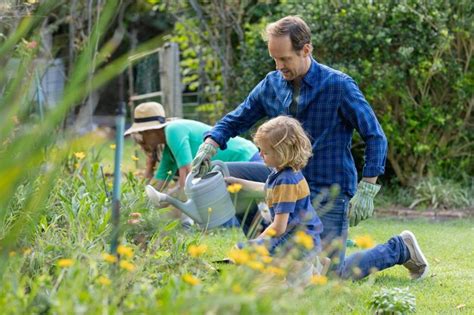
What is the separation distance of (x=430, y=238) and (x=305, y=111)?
8.60 feet

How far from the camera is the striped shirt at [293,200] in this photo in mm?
4625

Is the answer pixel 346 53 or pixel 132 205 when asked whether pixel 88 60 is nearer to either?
pixel 132 205

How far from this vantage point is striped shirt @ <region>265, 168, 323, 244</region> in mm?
4625

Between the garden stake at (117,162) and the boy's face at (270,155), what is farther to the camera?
the boy's face at (270,155)

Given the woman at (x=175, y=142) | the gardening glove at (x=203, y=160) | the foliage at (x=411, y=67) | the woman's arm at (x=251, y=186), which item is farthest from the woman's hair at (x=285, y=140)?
the foliage at (x=411, y=67)

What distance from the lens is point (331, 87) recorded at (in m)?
5.13

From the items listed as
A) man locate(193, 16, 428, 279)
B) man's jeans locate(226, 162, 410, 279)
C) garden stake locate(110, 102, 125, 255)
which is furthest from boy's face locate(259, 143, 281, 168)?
garden stake locate(110, 102, 125, 255)

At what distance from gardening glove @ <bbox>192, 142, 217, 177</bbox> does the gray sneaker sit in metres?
1.21

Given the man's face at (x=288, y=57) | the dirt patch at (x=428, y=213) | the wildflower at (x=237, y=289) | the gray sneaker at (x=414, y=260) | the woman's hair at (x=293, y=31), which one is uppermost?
the woman's hair at (x=293, y=31)

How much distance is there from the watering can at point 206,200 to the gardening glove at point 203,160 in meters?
0.17

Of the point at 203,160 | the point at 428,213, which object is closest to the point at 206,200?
the point at 203,160

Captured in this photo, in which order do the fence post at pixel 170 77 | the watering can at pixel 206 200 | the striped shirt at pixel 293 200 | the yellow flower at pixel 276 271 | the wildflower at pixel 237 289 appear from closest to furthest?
the wildflower at pixel 237 289, the yellow flower at pixel 276 271, the striped shirt at pixel 293 200, the watering can at pixel 206 200, the fence post at pixel 170 77

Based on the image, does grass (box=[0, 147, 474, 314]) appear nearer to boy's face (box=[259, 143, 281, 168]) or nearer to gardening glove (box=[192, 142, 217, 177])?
gardening glove (box=[192, 142, 217, 177])

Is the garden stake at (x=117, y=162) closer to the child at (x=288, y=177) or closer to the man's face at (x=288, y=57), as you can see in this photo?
the child at (x=288, y=177)
